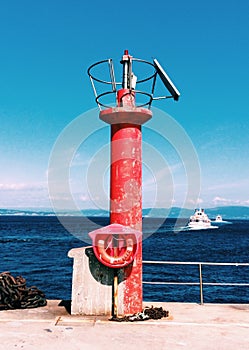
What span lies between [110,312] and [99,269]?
76cm

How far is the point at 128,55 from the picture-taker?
6.76 meters

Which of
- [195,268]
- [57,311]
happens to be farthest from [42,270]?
[57,311]

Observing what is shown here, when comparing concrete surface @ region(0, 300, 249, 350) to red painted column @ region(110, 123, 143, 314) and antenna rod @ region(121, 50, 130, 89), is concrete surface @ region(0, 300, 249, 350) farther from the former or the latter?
antenna rod @ region(121, 50, 130, 89)

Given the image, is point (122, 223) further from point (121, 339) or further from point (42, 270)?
point (42, 270)

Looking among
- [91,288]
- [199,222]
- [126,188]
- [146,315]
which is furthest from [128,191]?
[199,222]

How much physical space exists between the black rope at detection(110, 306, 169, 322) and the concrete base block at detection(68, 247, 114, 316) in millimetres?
376

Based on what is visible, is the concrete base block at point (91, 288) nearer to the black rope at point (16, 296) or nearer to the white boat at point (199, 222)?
the black rope at point (16, 296)

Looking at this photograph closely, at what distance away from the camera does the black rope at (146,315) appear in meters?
6.12

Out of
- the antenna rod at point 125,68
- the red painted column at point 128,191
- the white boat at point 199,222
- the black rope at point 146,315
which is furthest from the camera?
the white boat at point 199,222

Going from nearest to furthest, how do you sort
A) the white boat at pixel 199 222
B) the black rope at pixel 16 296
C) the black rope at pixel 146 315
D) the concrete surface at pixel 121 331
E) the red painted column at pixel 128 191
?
the concrete surface at pixel 121 331 < the black rope at pixel 146 315 < the red painted column at pixel 128 191 < the black rope at pixel 16 296 < the white boat at pixel 199 222

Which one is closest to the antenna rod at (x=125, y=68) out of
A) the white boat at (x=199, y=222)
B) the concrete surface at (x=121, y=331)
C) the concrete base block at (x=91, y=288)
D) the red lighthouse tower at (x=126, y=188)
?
the red lighthouse tower at (x=126, y=188)

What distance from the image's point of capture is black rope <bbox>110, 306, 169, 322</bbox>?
6117 millimetres

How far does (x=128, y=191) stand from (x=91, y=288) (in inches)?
72.3

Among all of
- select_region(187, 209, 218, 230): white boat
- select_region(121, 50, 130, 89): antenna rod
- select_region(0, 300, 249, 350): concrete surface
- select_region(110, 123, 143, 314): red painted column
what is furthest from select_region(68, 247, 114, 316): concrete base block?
select_region(187, 209, 218, 230): white boat
